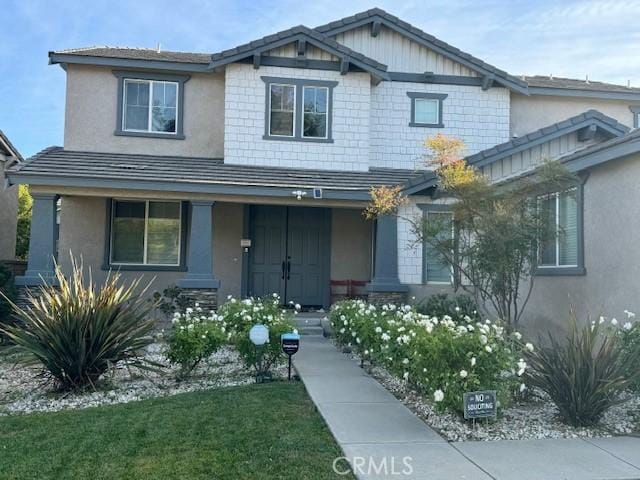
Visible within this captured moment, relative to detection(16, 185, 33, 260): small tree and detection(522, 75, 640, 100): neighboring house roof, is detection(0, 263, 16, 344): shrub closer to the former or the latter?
detection(16, 185, 33, 260): small tree

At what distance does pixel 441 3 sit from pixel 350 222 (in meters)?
5.50

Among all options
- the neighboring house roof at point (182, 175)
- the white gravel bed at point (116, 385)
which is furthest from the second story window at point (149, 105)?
the white gravel bed at point (116, 385)

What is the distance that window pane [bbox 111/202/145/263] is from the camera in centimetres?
1458

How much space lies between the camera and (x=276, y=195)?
518 inches

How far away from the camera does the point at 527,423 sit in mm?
6414

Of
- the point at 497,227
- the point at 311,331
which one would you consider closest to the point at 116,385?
the point at 311,331

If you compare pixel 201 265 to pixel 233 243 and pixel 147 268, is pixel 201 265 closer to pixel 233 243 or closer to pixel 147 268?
pixel 233 243

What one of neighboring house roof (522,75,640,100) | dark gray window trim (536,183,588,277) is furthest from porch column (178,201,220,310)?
neighboring house roof (522,75,640,100)

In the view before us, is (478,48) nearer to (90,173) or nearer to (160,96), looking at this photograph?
(160,96)

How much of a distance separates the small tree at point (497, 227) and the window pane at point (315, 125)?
218 inches

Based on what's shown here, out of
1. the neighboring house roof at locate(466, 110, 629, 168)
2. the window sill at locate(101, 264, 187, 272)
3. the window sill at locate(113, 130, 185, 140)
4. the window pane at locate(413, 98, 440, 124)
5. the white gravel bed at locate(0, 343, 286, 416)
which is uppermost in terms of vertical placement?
the window pane at locate(413, 98, 440, 124)

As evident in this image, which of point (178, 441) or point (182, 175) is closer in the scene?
point (178, 441)

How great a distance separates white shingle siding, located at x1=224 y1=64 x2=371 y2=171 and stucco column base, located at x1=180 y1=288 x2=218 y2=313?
318 cm

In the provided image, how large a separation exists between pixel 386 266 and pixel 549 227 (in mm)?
5217
